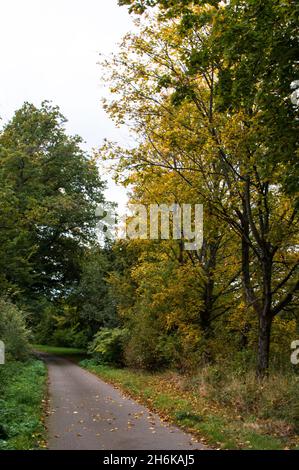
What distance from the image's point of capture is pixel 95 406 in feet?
41.4

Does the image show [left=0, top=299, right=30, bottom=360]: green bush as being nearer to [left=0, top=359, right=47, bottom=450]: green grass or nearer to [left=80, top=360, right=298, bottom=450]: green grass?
[left=0, top=359, right=47, bottom=450]: green grass

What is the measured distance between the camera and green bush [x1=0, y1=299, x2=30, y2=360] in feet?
73.2

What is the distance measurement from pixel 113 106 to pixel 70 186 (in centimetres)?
2394

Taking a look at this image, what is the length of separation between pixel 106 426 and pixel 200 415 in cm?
210

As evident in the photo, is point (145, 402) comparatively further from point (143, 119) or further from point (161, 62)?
point (161, 62)

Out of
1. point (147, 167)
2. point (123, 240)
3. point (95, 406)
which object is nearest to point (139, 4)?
point (147, 167)

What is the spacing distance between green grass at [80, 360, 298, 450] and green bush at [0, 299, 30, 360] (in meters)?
6.98

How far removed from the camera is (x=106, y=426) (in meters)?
9.90

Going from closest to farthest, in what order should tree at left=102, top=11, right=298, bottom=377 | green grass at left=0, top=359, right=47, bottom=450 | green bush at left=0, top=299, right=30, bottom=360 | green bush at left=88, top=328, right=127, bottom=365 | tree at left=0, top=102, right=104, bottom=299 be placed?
green grass at left=0, top=359, right=47, bottom=450, tree at left=102, top=11, right=298, bottom=377, green bush at left=0, top=299, right=30, bottom=360, green bush at left=88, top=328, right=127, bottom=365, tree at left=0, top=102, right=104, bottom=299

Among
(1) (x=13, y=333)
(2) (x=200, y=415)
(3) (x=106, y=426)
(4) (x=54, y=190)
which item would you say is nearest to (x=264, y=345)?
(2) (x=200, y=415)

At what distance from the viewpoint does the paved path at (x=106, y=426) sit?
8258 mm

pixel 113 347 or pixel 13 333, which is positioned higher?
pixel 13 333

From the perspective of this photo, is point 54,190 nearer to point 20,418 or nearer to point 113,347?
point 113,347

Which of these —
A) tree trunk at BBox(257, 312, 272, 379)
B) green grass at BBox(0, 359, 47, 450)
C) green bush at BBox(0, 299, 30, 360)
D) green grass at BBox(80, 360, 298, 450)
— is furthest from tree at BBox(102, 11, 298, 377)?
green bush at BBox(0, 299, 30, 360)
